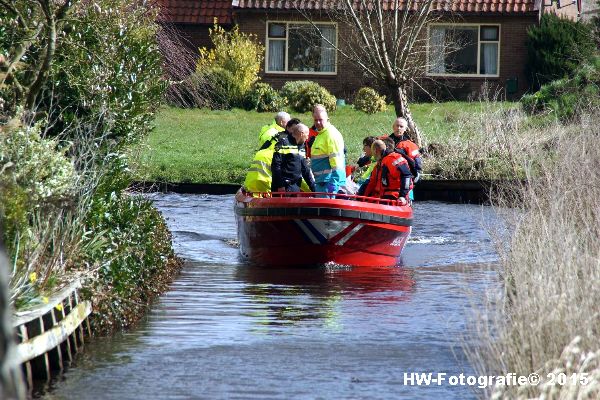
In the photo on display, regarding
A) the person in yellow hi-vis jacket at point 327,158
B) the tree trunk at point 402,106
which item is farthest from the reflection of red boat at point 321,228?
the tree trunk at point 402,106

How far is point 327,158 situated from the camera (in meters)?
14.3

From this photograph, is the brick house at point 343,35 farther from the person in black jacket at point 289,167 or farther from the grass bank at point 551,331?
the grass bank at point 551,331

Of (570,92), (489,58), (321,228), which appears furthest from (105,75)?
(489,58)

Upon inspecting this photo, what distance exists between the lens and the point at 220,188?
23.6m

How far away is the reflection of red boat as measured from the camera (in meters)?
13.5

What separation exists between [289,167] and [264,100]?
2126cm

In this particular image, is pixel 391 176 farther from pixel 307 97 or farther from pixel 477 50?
pixel 477 50

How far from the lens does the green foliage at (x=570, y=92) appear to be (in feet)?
80.4

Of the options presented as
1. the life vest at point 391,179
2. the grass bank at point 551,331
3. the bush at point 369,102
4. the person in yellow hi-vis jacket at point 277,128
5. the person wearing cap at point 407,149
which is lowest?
the grass bank at point 551,331

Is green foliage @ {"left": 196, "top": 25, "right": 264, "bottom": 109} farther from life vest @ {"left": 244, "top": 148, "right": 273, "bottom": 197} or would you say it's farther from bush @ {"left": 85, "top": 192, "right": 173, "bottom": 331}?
bush @ {"left": 85, "top": 192, "right": 173, "bottom": 331}

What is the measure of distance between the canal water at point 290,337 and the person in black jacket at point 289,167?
1.06 m

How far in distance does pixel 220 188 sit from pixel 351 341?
14.3 m

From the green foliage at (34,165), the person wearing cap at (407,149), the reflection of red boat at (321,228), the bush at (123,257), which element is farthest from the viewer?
the person wearing cap at (407,149)

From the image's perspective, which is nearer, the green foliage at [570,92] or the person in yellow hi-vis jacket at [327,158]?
the person in yellow hi-vis jacket at [327,158]
